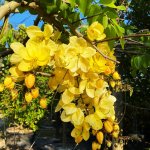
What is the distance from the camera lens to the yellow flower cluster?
81 centimetres

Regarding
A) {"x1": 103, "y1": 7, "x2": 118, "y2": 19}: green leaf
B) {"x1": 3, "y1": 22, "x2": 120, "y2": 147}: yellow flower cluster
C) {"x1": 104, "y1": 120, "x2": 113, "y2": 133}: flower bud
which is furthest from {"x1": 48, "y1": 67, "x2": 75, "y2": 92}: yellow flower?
{"x1": 103, "y1": 7, "x2": 118, "y2": 19}: green leaf

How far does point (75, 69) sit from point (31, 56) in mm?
87

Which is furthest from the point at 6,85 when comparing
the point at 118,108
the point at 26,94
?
the point at 118,108

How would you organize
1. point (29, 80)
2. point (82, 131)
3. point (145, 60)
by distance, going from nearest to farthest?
1. point (29, 80)
2. point (82, 131)
3. point (145, 60)

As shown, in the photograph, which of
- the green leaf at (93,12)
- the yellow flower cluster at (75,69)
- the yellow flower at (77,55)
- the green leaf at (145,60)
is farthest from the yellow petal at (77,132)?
the green leaf at (145,60)

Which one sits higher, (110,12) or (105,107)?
(110,12)

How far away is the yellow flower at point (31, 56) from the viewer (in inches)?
31.6

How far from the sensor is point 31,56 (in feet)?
2.66

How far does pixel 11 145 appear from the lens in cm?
957

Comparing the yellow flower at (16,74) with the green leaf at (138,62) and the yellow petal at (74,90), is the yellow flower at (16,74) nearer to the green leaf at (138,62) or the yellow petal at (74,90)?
the yellow petal at (74,90)

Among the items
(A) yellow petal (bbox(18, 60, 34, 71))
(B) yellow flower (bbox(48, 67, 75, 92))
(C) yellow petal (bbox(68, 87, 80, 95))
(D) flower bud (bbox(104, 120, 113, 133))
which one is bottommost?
(D) flower bud (bbox(104, 120, 113, 133))

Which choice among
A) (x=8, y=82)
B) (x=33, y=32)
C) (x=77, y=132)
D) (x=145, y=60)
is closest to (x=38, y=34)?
(x=33, y=32)

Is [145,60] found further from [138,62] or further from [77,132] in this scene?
[77,132]

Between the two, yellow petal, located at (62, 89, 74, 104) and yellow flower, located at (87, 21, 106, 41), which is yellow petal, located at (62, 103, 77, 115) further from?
yellow flower, located at (87, 21, 106, 41)
